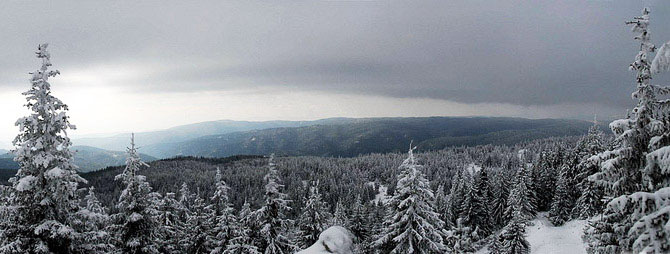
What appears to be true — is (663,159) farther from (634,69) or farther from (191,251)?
(191,251)

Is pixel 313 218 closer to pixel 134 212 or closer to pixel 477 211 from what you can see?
pixel 134 212

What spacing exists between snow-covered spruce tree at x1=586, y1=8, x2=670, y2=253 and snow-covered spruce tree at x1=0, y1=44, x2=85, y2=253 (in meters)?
19.6

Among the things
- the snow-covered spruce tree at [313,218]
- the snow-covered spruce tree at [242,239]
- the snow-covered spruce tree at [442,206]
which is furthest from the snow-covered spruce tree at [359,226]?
the snow-covered spruce tree at [242,239]

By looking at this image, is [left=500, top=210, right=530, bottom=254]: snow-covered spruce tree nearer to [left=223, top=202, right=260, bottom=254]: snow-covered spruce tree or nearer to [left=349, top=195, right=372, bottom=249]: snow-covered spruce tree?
[left=349, top=195, right=372, bottom=249]: snow-covered spruce tree

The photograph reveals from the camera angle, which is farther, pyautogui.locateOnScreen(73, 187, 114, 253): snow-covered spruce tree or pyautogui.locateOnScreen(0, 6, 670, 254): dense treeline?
pyautogui.locateOnScreen(73, 187, 114, 253): snow-covered spruce tree

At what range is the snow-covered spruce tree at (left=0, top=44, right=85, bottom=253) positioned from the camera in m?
13.1

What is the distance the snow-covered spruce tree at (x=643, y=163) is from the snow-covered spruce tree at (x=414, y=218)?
7.41 m

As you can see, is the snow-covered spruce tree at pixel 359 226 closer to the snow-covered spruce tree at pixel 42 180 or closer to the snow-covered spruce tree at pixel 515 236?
the snow-covered spruce tree at pixel 515 236

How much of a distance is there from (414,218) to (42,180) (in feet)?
54.4

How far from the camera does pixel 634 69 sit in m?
10.4

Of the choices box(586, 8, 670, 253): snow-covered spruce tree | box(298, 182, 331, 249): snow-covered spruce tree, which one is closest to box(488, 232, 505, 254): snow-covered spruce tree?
box(298, 182, 331, 249): snow-covered spruce tree

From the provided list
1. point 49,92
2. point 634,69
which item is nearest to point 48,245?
point 49,92

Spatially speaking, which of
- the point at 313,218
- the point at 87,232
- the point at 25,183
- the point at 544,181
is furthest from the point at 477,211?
the point at 25,183

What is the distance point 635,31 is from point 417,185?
10425mm
